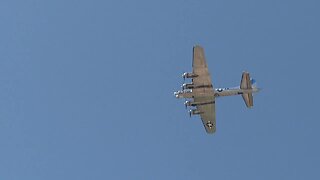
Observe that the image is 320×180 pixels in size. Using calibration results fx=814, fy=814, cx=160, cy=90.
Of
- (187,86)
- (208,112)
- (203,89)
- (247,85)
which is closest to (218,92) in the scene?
(203,89)

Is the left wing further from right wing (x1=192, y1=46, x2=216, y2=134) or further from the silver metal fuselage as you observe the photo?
the silver metal fuselage

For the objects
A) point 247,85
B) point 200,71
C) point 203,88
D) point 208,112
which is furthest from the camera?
point 208,112

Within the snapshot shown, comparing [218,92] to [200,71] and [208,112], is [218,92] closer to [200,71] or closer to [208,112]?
[200,71]

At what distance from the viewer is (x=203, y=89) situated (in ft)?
463

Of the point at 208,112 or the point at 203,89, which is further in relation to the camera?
the point at 208,112

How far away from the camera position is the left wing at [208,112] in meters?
145

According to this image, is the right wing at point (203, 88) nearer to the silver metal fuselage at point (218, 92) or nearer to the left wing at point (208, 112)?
the left wing at point (208, 112)

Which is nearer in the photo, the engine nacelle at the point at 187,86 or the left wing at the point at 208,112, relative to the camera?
the engine nacelle at the point at 187,86

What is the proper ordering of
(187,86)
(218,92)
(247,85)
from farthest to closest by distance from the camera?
1. (187,86)
2. (218,92)
3. (247,85)

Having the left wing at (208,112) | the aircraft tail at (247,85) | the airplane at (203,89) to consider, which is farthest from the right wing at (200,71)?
the aircraft tail at (247,85)

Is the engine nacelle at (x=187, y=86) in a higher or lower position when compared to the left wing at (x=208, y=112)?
higher

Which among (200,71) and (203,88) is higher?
(200,71)

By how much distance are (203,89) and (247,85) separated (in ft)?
25.1

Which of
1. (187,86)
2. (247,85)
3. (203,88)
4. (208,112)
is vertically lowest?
(208,112)
